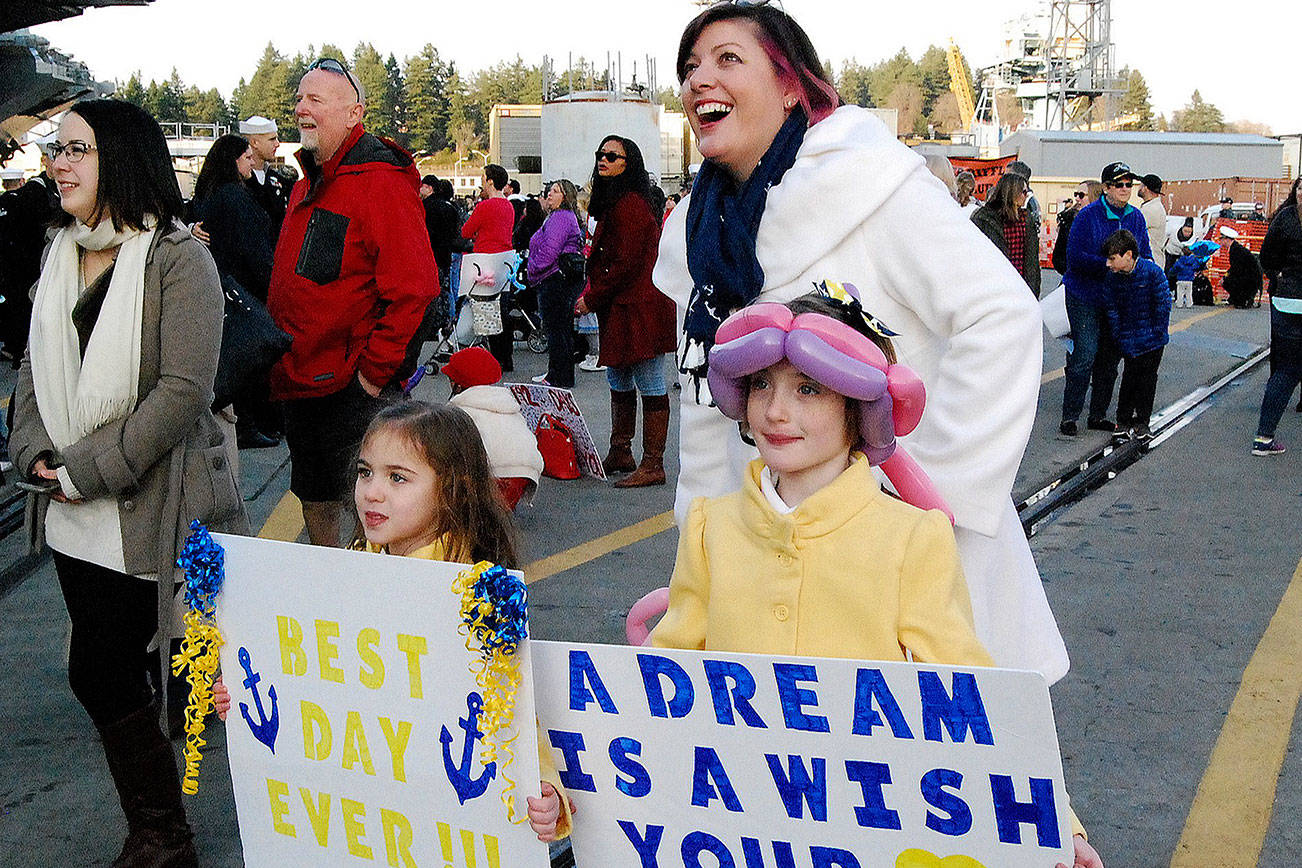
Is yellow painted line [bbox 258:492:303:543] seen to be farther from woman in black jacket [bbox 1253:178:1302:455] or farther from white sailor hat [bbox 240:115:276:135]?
woman in black jacket [bbox 1253:178:1302:455]

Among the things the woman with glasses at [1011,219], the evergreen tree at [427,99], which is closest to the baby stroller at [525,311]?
the woman with glasses at [1011,219]

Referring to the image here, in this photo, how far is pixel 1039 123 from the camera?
79.6m

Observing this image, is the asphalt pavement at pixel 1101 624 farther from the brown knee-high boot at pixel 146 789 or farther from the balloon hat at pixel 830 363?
the balloon hat at pixel 830 363

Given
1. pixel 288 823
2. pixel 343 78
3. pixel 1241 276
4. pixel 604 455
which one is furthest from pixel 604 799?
pixel 1241 276

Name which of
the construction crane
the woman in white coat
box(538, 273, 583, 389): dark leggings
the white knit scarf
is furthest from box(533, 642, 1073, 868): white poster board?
the construction crane

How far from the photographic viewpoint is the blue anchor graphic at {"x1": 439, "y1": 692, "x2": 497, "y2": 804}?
77.3 inches

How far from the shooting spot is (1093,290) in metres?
8.67

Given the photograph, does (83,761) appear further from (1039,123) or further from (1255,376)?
(1039,123)

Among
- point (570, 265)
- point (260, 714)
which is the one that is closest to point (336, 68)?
point (260, 714)

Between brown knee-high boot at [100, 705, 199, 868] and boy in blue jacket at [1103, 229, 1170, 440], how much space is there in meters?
6.98

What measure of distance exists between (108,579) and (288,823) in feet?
3.89

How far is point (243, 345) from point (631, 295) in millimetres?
3640

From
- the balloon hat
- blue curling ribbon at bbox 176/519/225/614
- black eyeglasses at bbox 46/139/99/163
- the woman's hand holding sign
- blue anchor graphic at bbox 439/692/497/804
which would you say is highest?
black eyeglasses at bbox 46/139/99/163

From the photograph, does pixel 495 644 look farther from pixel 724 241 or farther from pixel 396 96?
pixel 396 96
